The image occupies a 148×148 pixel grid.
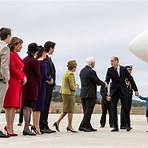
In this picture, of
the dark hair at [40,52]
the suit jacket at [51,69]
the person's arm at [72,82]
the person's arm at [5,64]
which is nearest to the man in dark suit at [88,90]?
the person's arm at [72,82]

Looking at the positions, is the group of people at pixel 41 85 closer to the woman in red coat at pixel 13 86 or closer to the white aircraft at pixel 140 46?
the woman in red coat at pixel 13 86

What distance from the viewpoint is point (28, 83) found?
1051 centimetres

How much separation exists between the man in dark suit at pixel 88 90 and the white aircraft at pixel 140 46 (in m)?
2.25

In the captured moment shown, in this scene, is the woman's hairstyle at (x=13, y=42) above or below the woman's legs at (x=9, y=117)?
above

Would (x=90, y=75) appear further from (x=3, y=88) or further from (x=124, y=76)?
(x=3, y=88)

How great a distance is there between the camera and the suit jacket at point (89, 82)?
1205 cm

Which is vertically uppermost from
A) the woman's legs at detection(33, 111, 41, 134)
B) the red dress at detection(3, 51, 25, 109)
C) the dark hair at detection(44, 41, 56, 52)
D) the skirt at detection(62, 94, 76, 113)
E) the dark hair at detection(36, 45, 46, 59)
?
the dark hair at detection(44, 41, 56, 52)

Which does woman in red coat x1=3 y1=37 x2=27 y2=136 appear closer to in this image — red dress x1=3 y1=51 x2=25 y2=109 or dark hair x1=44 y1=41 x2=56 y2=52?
red dress x1=3 y1=51 x2=25 y2=109

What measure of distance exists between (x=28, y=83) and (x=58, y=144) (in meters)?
2.17

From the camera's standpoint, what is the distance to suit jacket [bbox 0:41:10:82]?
9305 millimetres

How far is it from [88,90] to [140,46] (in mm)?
2647

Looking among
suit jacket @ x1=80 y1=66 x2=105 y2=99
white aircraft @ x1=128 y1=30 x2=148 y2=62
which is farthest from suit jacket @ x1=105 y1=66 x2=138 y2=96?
white aircraft @ x1=128 y1=30 x2=148 y2=62

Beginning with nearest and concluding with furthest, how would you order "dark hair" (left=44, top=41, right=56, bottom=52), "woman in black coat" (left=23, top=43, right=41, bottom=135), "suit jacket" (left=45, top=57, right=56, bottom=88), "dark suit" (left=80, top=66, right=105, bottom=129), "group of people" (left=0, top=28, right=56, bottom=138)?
"group of people" (left=0, top=28, right=56, bottom=138), "woman in black coat" (left=23, top=43, right=41, bottom=135), "suit jacket" (left=45, top=57, right=56, bottom=88), "dark hair" (left=44, top=41, right=56, bottom=52), "dark suit" (left=80, top=66, right=105, bottom=129)

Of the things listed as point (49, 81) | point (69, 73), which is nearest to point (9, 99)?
point (49, 81)
